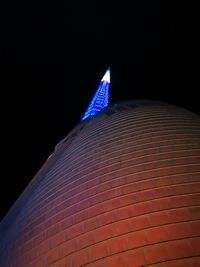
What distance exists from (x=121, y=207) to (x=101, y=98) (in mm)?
23613

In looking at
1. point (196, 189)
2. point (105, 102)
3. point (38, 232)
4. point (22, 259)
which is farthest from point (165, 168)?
point (105, 102)

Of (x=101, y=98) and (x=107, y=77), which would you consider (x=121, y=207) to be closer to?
(x=101, y=98)

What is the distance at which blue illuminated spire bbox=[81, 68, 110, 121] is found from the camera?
24.1m

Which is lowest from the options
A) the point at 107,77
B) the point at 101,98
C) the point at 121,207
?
the point at 121,207

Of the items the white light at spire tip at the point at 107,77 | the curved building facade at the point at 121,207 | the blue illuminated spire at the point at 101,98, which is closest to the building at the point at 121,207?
the curved building facade at the point at 121,207

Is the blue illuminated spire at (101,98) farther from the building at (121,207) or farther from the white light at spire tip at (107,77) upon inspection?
the building at (121,207)

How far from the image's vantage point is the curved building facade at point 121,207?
236 centimetres

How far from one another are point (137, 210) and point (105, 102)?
23.9 metres

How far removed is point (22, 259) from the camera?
325cm

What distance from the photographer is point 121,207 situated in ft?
9.41

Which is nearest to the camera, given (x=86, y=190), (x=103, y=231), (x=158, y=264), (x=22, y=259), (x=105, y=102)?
(x=158, y=264)

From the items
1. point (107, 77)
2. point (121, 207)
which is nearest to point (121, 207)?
point (121, 207)

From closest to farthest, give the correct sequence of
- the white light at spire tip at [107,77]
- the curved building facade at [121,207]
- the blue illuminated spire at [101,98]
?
1. the curved building facade at [121,207]
2. the blue illuminated spire at [101,98]
3. the white light at spire tip at [107,77]

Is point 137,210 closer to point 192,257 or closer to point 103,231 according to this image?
point 103,231
